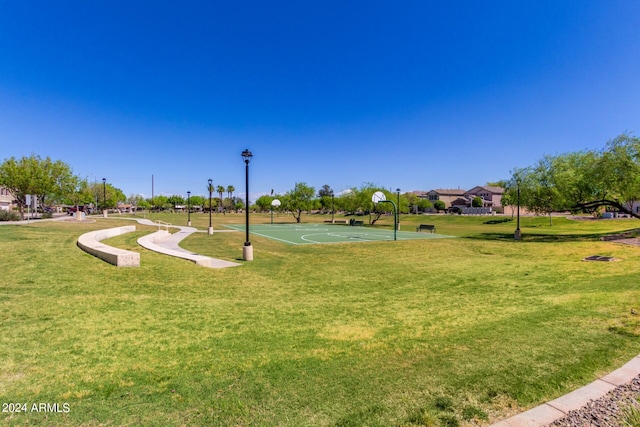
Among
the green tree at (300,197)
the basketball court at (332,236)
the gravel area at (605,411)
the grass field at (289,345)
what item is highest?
the green tree at (300,197)

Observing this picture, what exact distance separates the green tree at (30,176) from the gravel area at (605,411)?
44253mm

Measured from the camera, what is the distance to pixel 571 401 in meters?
3.40

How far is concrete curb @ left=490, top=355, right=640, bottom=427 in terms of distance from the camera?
3.08 metres

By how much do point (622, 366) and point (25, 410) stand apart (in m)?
6.89

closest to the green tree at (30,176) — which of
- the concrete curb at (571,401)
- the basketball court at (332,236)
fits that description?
the basketball court at (332,236)

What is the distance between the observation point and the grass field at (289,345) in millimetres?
3426

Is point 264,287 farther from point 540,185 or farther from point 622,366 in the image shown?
point 540,185

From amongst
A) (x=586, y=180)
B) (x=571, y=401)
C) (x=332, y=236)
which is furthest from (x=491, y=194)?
(x=571, y=401)

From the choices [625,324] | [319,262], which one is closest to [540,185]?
[319,262]

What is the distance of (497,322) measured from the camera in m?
6.44

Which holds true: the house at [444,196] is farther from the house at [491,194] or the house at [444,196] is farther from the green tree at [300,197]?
the green tree at [300,197]

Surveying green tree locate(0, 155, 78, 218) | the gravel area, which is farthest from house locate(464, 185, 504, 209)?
the gravel area

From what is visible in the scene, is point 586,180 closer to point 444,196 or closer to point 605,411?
point 605,411

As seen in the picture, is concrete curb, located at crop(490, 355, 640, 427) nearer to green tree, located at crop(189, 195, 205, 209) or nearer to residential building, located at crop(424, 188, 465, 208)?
residential building, located at crop(424, 188, 465, 208)
